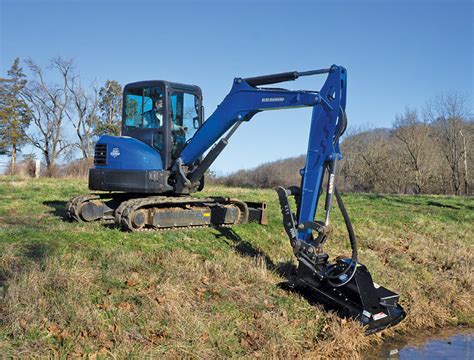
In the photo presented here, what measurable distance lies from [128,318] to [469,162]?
141 ft

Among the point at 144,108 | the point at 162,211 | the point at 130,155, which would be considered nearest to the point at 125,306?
the point at 162,211

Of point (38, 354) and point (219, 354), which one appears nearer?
point (38, 354)

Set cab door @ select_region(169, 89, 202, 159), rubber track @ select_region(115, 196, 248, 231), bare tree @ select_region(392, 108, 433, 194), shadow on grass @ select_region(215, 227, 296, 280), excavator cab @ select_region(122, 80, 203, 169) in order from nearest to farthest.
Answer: shadow on grass @ select_region(215, 227, 296, 280) < rubber track @ select_region(115, 196, 248, 231) < excavator cab @ select_region(122, 80, 203, 169) < cab door @ select_region(169, 89, 202, 159) < bare tree @ select_region(392, 108, 433, 194)

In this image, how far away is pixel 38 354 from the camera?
15.9 feet

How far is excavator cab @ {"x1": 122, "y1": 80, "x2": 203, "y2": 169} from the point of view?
31.7ft

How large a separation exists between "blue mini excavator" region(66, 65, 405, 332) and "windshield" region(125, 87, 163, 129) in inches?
0.8

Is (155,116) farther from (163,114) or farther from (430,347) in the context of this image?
(430,347)

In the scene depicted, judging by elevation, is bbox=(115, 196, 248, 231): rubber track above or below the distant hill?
below

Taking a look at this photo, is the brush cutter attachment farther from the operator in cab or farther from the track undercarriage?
the operator in cab

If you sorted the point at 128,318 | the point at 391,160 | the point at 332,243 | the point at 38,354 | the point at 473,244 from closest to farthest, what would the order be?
1. the point at 38,354
2. the point at 128,318
3. the point at 332,243
4. the point at 473,244
5. the point at 391,160

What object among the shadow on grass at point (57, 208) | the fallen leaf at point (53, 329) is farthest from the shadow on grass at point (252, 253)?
the fallen leaf at point (53, 329)

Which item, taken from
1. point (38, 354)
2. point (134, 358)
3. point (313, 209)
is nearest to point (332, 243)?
point (313, 209)

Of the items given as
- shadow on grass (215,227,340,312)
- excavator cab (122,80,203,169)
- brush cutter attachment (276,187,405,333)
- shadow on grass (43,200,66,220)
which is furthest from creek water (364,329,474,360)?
shadow on grass (43,200,66,220)

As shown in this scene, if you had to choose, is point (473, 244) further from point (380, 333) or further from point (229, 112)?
point (229, 112)
